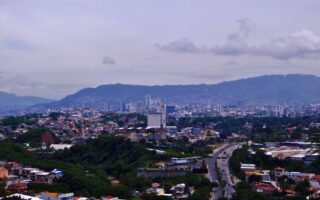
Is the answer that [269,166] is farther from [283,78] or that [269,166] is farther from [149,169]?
[283,78]

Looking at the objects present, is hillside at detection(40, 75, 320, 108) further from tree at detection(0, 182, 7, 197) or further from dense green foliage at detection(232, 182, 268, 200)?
dense green foliage at detection(232, 182, 268, 200)

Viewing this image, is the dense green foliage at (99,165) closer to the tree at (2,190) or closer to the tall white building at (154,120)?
the tree at (2,190)

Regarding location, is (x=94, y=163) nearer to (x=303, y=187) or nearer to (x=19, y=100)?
(x=303, y=187)

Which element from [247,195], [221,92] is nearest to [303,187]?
[247,195]

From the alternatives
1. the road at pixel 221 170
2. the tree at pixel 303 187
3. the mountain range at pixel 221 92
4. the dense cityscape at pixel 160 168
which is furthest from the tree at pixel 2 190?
the mountain range at pixel 221 92

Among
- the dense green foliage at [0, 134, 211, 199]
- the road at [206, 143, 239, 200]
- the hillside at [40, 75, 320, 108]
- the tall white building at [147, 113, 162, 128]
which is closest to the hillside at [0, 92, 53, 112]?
the hillside at [40, 75, 320, 108]

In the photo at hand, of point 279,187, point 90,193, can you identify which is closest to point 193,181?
point 279,187
